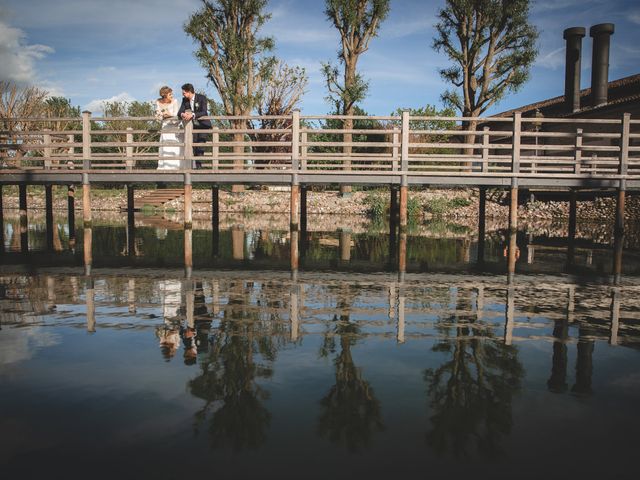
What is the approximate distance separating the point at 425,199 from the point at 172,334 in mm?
25791

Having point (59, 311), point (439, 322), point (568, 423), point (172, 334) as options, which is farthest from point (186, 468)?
point (59, 311)

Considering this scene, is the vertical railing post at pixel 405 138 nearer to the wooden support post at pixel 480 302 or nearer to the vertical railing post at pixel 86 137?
the wooden support post at pixel 480 302

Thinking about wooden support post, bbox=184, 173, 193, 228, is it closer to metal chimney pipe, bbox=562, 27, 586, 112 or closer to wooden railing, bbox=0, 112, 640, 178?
wooden railing, bbox=0, 112, 640, 178

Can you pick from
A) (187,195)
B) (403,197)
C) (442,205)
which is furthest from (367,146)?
(442,205)

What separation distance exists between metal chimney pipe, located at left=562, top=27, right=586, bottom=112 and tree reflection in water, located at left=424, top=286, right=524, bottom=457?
103 ft

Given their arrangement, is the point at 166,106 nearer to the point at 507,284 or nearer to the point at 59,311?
the point at 59,311

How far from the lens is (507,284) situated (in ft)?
30.1

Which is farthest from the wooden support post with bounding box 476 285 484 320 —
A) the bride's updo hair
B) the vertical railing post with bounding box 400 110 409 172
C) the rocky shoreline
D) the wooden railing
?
the rocky shoreline

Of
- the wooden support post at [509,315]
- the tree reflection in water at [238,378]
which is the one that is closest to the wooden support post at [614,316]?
the wooden support post at [509,315]

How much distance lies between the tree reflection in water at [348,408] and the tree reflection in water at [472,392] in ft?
1.32

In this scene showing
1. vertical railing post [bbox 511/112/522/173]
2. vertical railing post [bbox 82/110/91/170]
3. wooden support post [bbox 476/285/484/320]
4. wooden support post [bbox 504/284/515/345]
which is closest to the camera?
wooden support post [bbox 504/284/515/345]

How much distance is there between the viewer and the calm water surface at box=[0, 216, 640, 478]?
120 inches

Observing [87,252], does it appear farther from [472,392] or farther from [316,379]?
[472,392]

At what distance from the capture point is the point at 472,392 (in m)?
3.98
